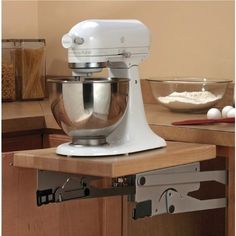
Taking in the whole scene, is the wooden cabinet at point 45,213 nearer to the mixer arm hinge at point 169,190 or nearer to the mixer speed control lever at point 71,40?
the mixer arm hinge at point 169,190

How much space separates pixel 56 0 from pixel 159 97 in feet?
3.30

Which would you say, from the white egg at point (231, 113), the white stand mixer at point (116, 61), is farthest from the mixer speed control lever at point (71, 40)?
the white egg at point (231, 113)

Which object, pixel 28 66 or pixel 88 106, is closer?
pixel 88 106

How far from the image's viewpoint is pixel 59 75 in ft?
11.0

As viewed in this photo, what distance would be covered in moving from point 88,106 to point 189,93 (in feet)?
2.38

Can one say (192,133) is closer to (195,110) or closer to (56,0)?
(195,110)

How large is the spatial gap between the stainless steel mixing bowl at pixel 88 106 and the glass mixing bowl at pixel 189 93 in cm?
61

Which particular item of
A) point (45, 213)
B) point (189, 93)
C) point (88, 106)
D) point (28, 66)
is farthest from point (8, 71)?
point (88, 106)

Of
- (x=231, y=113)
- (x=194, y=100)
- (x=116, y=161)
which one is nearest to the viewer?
(x=116, y=161)

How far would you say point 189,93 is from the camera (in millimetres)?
2492

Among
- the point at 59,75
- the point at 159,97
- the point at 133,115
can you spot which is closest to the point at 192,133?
the point at 133,115

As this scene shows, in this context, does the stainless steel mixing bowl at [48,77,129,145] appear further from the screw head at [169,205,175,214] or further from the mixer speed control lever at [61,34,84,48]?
the screw head at [169,205,175,214]

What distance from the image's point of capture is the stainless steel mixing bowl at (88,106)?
6.03ft

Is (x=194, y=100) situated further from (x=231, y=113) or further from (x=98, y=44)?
(x=98, y=44)
